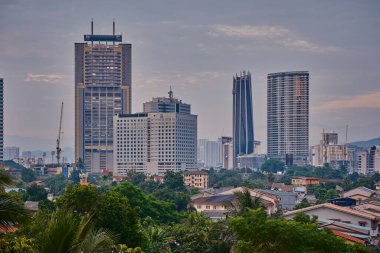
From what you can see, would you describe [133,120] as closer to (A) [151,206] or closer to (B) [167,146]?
(B) [167,146]

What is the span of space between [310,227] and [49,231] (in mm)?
14657

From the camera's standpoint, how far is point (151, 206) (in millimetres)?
47688

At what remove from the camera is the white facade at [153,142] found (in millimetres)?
187375

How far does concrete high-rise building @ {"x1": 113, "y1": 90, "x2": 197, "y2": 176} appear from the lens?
187375mm

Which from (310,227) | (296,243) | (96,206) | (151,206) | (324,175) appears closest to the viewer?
(296,243)

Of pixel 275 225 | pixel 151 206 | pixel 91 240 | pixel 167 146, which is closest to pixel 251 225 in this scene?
pixel 275 225

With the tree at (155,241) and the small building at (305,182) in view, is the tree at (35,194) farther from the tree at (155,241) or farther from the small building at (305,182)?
the small building at (305,182)

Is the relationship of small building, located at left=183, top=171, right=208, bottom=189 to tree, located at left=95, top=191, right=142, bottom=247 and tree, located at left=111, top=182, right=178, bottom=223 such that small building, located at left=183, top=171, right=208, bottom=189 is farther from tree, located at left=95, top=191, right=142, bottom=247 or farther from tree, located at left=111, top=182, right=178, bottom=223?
tree, located at left=95, top=191, right=142, bottom=247

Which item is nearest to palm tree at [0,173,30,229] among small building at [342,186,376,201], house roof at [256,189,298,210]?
house roof at [256,189,298,210]

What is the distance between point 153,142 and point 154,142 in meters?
0.24

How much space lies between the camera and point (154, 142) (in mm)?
190250

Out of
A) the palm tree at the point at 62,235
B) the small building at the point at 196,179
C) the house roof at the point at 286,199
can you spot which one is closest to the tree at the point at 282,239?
the palm tree at the point at 62,235

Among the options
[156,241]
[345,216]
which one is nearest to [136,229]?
[156,241]

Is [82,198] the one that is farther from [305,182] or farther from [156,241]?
[305,182]
